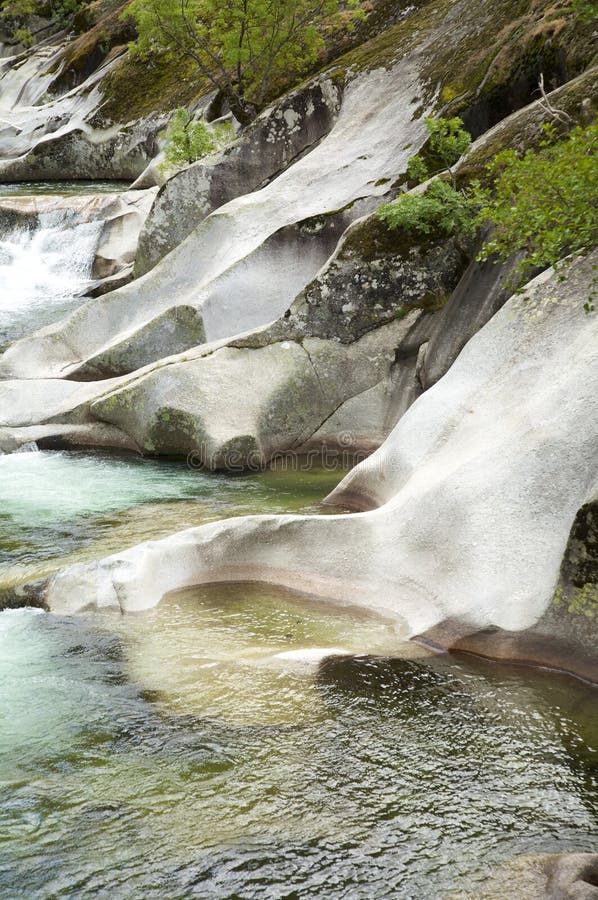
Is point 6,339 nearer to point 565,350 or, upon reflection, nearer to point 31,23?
point 565,350

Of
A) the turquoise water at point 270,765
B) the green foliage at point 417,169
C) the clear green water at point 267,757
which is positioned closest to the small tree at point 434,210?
the green foliage at point 417,169

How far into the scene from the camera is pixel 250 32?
74.0 ft

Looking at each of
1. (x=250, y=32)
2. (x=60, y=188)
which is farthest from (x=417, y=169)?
(x=60, y=188)

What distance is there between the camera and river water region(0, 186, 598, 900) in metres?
5.02

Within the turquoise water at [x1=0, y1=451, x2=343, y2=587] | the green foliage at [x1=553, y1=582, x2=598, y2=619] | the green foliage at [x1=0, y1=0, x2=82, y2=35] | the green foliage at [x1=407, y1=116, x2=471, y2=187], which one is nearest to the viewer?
the green foliage at [x1=553, y1=582, x2=598, y2=619]

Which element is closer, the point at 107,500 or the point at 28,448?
the point at 107,500

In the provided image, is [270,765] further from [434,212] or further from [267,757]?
[434,212]

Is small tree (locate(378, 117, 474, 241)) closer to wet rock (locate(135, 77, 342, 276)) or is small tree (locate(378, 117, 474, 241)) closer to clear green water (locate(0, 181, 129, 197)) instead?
wet rock (locate(135, 77, 342, 276))

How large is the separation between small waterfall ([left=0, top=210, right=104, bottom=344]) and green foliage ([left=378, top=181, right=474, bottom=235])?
1091 cm

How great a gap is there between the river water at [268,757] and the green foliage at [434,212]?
7.16 m

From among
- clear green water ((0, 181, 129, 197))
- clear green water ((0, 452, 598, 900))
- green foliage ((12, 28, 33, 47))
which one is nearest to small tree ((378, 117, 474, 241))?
clear green water ((0, 452, 598, 900))

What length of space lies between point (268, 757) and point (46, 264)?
21.2m

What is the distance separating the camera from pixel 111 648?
304 inches

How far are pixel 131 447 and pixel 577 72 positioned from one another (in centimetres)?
956
